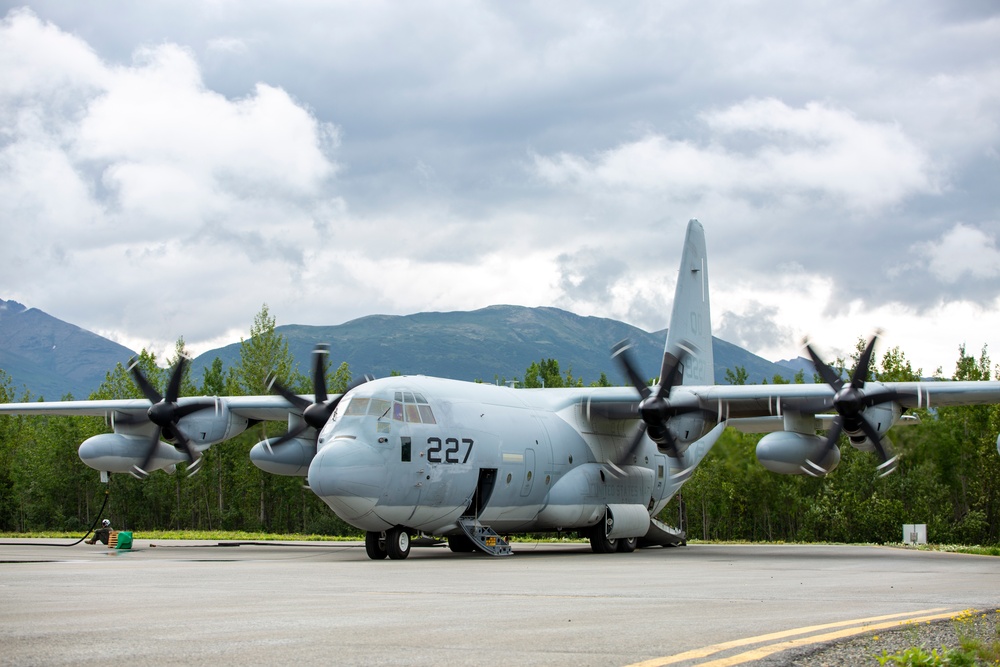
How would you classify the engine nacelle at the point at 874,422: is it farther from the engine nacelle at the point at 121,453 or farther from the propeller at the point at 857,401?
the engine nacelle at the point at 121,453

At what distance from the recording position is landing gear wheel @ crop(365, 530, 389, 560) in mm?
24312

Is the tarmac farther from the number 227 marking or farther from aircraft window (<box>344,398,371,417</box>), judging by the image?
the number 227 marking

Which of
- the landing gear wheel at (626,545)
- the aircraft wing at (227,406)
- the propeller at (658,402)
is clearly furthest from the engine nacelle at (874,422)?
the aircraft wing at (227,406)

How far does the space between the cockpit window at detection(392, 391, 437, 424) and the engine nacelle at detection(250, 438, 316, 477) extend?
7279mm

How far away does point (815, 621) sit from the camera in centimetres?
934

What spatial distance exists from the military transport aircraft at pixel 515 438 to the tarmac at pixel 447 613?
5.60 m

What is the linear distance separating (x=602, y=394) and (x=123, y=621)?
2174cm

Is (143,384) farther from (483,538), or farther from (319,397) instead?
(483,538)

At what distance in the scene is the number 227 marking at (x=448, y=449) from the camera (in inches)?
955

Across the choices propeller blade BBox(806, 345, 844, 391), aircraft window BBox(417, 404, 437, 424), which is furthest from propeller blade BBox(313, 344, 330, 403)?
propeller blade BBox(806, 345, 844, 391)

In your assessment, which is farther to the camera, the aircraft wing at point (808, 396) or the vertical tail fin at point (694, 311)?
the vertical tail fin at point (694, 311)

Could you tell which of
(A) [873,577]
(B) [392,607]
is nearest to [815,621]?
(B) [392,607]

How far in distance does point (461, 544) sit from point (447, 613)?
60.8 ft

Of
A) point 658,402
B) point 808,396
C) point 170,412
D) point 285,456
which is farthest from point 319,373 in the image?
point 808,396
